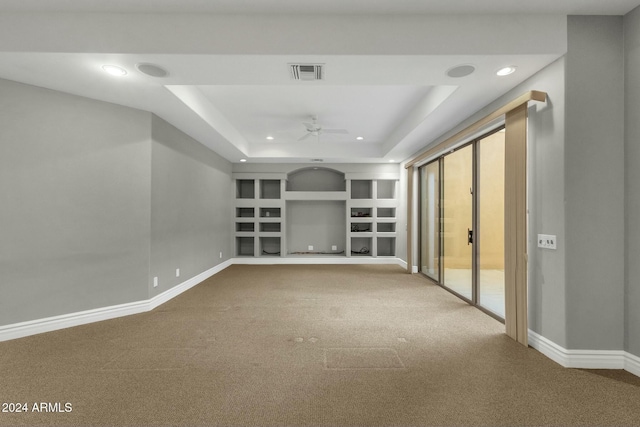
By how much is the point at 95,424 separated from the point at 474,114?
179 inches

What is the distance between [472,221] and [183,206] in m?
4.33

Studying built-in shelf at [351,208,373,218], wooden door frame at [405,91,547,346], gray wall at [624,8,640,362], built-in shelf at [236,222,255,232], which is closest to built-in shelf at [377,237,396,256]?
built-in shelf at [351,208,373,218]

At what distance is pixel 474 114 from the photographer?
145 inches

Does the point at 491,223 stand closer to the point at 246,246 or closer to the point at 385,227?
the point at 385,227

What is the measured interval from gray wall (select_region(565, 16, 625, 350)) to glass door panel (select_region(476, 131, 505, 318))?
1.12m

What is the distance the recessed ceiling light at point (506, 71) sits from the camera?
259 cm

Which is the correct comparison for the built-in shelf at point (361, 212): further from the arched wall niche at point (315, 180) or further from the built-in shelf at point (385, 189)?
the arched wall niche at point (315, 180)

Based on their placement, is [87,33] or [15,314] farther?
[15,314]

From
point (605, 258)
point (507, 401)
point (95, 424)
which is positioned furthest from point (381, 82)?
point (95, 424)

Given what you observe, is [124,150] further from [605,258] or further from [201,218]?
[605,258]

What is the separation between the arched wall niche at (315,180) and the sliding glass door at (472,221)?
9.70 feet

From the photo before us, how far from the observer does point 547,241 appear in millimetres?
2549

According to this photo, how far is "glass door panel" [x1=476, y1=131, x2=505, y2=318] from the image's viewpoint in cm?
360

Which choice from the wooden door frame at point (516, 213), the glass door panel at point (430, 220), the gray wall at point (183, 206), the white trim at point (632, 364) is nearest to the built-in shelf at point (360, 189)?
the glass door panel at point (430, 220)
